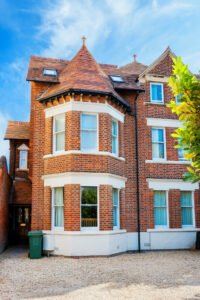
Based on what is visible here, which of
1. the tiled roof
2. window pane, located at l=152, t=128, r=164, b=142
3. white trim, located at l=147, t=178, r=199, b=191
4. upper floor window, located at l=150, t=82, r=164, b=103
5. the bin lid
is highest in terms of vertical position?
upper floor window, located at l=150, t=82, r=164, b=103

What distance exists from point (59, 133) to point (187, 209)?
789 cm

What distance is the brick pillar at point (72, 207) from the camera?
536 inches

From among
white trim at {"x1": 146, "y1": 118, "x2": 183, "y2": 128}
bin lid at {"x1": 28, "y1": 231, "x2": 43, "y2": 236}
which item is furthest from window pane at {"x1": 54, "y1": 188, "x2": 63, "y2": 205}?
white trim at {"x1": 146, "y1": 118, "x2": 183, "y2": 128}

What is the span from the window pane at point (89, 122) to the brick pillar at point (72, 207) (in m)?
2.79

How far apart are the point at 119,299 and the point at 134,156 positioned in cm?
955

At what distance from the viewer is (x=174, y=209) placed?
16.4 meters

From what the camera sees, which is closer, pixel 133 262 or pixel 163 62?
pixel 133 262

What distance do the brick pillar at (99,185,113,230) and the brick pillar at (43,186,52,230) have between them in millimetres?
2392

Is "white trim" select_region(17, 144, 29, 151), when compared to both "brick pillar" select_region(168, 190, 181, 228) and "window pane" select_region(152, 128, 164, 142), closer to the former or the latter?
"window pane" select_region(152, 128, 164, 142)

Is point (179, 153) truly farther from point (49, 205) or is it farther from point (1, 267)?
point (1, 267)

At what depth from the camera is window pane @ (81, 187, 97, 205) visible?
46.4 ft

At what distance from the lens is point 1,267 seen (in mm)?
11344

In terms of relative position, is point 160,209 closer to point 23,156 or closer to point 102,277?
point 102,277

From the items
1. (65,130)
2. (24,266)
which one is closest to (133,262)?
(24,266)
